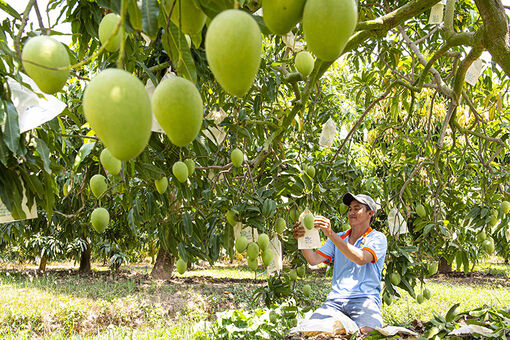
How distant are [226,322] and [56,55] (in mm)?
1830

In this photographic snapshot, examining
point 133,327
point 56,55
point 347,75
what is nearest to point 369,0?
point 56,55

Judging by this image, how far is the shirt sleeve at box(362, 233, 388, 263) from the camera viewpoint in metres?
2.11

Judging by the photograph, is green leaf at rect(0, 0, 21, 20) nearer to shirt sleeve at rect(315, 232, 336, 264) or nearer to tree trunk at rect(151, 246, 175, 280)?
shirt sleeve at rect(315, 232, 336, 264)

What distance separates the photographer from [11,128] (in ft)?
2.60

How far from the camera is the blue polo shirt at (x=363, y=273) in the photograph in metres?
2.15

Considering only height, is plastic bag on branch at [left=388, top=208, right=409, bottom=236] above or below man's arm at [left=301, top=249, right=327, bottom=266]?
above

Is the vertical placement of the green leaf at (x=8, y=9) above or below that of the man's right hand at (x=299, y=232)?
above

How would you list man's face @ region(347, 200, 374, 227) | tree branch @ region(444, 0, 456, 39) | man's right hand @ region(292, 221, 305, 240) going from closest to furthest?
tree branch @ region(444, 0, 456, 39) → man's right hand @ region(292, 221, 305, 240) → man's face @ region(347, 200, 374, 227)

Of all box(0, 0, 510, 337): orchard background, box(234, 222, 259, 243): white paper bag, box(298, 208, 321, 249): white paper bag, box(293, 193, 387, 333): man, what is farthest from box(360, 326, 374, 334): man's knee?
box(234, 222, 259, 243): white paper bag

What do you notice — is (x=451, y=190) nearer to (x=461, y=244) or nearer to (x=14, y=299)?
(x=461, y=244)

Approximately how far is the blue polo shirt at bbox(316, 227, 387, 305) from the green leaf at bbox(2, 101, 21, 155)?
1763 mm

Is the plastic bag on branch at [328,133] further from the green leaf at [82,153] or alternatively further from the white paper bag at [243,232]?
the green leaf at [82,153]

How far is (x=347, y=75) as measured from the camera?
696 centimetres

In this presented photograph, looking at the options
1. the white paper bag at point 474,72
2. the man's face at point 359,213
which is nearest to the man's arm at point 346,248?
the man's face at point 359,213
